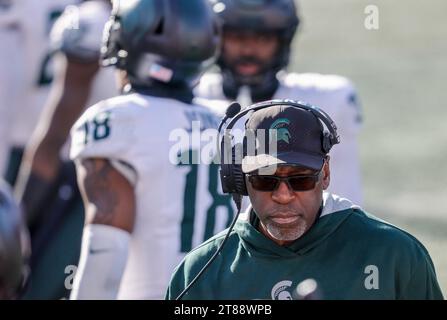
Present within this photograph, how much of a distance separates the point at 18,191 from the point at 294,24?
→ 5.25ft

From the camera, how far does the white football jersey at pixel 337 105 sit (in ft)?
22.8

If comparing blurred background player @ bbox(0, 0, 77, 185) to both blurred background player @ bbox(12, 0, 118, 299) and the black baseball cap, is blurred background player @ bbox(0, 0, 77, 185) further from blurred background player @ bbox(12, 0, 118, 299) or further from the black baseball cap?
the black baseball cap

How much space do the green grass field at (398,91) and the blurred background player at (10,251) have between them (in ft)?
15.2

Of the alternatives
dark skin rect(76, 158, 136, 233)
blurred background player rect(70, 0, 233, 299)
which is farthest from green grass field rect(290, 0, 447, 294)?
dark skin rect(76, 158, 136, 233)

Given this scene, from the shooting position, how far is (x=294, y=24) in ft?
24.3

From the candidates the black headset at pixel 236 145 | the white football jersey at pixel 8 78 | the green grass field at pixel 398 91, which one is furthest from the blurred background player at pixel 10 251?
the green grass field at pixel 398 91

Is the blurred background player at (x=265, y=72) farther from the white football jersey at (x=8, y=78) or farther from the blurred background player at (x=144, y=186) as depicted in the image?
the white football jersey at (x=8, y=78)

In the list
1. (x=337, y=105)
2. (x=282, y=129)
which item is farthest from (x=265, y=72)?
(x=282, y=129)

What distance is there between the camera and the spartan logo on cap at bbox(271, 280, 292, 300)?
15.6 ft

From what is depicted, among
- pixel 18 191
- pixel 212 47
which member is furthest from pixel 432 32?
→ pixel 212 47

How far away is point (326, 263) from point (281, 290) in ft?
0.50

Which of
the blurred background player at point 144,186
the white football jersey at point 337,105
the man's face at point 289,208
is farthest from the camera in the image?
the white football jersey at point 337,105

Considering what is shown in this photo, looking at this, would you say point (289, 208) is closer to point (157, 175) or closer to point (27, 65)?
point (157, 175)

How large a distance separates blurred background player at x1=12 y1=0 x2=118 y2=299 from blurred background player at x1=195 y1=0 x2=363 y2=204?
0.54 m
